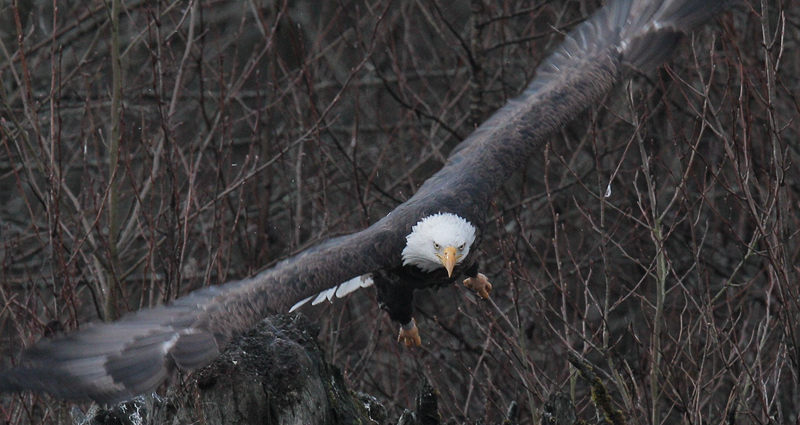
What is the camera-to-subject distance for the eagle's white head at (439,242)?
572cm

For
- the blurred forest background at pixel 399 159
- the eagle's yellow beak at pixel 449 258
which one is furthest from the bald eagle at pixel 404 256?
the blurred forest background at pixel 399 159

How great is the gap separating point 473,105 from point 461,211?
7.88ft

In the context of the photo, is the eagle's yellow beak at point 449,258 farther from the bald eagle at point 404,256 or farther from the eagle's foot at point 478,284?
the eagle's foot at point 478,284

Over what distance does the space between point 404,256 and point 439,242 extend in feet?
0.84

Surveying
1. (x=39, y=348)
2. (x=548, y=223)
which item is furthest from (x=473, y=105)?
(x=39, y=348)

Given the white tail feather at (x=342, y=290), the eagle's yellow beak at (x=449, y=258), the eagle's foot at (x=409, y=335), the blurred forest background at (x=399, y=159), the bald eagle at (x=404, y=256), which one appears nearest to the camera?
the bald eagle at (x=404, y=256)

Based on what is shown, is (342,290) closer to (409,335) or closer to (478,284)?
(409,335)

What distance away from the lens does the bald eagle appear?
15.4 feet

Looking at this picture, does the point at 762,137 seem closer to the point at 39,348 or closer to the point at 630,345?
the point at 630,345

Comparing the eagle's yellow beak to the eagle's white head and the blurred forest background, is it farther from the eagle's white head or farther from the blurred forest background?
the blurred forest background

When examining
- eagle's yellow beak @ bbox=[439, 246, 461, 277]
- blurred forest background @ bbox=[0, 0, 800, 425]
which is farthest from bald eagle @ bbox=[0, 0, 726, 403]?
blurred forest background @ bbox=[0, 0, 800, 425]

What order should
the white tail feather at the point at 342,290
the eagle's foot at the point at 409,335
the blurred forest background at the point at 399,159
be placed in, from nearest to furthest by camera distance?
the white tail feather at the point at 342,290
the eagle's foot at the point at 409,335
the blurred forest background at the point at 399,159

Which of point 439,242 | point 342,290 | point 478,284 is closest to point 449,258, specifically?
point 439,242

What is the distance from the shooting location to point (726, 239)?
400 inches
